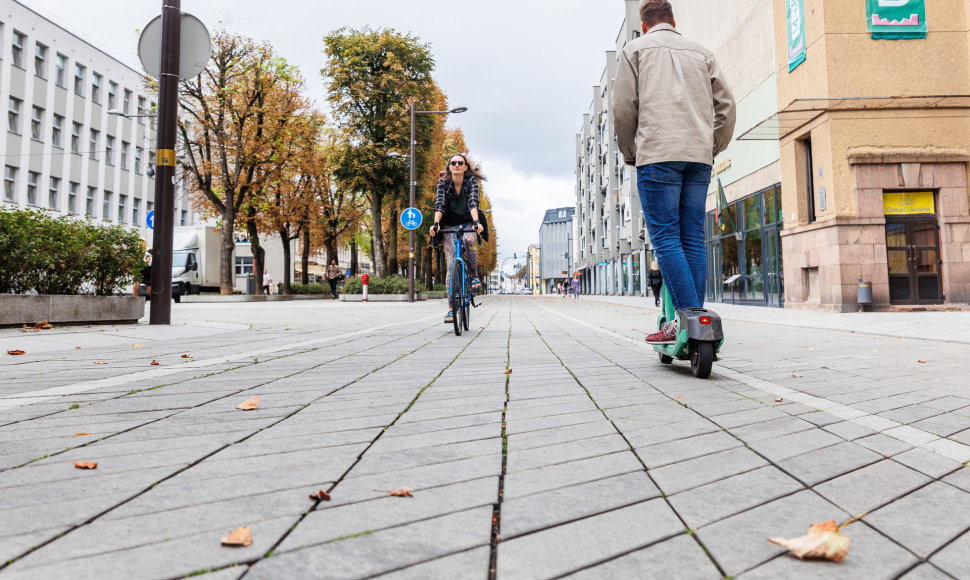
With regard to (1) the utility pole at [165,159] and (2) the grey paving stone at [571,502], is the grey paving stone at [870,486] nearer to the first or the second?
(2) the grey paving stone at [571,502]

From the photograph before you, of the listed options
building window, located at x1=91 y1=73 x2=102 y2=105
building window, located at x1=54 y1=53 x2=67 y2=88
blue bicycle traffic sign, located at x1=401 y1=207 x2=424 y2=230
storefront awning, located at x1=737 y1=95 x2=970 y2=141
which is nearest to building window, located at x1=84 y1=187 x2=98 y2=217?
building window, located at x1=91 y1=73 x2=102 y2=105

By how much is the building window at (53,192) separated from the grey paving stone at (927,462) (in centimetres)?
4328

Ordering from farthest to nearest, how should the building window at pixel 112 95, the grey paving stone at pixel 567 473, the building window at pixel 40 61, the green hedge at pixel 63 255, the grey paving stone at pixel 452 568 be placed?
1. the building window at pixel 112 95
2. the building window at pixel 40 61
3. the green hedge at pixel 63 255
4. the grey paving stone at pixel 567 473
5. the grey paving stone at pixel 452 568

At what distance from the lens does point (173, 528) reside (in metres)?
1.46

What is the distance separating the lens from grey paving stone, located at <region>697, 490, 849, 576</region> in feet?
4.42

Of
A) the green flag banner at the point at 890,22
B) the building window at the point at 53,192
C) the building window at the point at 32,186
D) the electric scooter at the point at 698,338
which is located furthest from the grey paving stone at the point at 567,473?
the building window at the point at 53,192

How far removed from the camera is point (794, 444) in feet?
7.57

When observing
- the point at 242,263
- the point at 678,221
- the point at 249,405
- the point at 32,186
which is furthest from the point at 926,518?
the point at 242,263

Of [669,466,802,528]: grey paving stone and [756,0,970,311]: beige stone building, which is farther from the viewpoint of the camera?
[756,0,970,311]: beige stone building

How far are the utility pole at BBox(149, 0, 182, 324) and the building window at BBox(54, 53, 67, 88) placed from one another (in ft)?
118

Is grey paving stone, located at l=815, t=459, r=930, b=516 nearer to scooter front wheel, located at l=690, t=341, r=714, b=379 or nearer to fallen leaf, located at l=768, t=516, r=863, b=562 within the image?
fallen leaf, located at l=768, t=516, r=863, b=562

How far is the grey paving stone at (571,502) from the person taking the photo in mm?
1526

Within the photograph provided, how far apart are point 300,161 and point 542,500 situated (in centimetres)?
3289

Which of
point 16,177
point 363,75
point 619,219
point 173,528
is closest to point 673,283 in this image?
point 173,528
